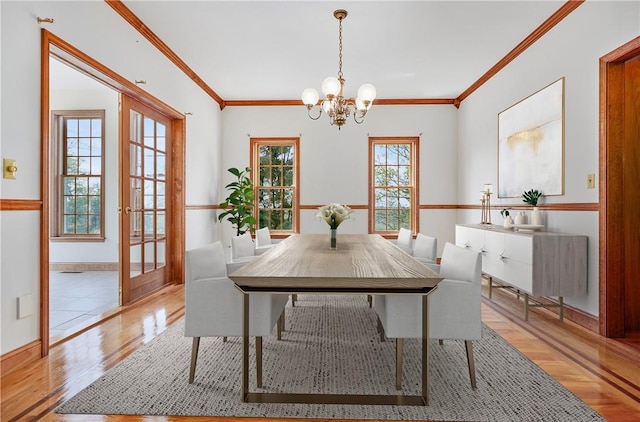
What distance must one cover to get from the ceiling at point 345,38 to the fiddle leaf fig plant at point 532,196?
→ 5.58ft

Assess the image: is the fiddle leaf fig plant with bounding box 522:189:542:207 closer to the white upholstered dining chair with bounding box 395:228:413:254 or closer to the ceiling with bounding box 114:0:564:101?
the white upholstered dining chair with bounding box 395:228:413:254

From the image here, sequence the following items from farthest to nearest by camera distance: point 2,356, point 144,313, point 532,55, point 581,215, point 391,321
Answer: point 532,55, point 144,313, point 581,215, point 2,356, point 391,321

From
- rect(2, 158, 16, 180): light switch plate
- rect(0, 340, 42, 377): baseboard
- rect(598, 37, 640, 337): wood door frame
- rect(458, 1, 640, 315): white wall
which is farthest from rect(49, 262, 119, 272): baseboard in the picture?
rect(598, 37, 640, 337): wood door frame

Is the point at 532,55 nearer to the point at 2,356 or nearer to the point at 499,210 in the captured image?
the point at 499,210

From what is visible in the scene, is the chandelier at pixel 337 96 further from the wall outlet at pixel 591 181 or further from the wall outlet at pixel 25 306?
the wall outlet at pixel 25 306

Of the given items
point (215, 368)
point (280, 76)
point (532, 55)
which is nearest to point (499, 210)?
point (532, 55)

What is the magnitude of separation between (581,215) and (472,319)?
193 cm

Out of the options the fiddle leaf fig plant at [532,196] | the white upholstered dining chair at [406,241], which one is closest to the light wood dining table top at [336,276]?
the white upholstered dining chair at [406,241]

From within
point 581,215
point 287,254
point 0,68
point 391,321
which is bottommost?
point 391,321

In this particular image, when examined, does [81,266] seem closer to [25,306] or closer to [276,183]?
[276,183]

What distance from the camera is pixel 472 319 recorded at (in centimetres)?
193

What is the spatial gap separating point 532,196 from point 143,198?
425 centimetres

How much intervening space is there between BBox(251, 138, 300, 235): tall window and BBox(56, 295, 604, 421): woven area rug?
11.6 ft

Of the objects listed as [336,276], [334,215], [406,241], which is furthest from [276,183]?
[336,276]
